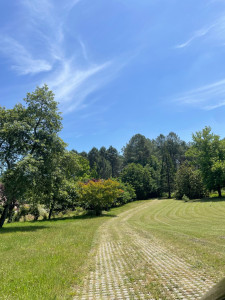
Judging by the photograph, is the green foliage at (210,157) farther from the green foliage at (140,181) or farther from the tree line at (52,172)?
the green foliage at (140,181)

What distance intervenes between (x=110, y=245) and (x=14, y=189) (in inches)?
441

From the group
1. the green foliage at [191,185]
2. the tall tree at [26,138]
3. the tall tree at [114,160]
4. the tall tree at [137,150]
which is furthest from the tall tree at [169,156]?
the tall tree at [26,138]

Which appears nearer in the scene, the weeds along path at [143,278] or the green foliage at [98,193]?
the weeds along path at [143,278]

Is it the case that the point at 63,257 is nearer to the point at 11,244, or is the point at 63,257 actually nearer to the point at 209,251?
the point at 11,244

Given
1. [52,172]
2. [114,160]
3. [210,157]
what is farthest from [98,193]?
[114,160]

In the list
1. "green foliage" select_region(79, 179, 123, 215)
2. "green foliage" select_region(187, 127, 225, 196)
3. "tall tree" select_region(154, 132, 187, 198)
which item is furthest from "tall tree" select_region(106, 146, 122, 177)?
"green foliage" select_region(79, 179, 123, 215)

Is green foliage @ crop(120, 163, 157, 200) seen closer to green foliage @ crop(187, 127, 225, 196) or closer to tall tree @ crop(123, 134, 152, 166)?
green foliage @ crop(187, 127, 225, 196)

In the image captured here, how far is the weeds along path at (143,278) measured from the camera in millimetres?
5621

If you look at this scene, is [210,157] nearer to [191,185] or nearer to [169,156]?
[191,185]

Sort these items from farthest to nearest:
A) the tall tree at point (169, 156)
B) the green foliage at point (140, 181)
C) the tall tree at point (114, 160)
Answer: the tall tree at point (114, 160)
the tall tree at point (169, 156)
the green foliage at point (140, 181)

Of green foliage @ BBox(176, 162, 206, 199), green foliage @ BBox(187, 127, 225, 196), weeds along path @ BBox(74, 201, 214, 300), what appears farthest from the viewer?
green foliage @ BBox(176, 162, 206, 199)

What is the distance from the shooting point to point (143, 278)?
6.65 m

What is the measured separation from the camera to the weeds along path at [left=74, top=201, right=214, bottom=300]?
5621 millimetres

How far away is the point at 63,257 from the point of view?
8984 millimetres
